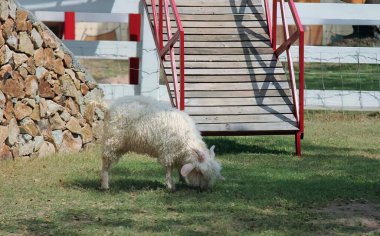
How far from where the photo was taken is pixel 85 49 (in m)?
14.7

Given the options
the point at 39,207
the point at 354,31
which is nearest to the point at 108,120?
the point at 39,207

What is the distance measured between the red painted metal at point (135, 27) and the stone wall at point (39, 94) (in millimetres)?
3677

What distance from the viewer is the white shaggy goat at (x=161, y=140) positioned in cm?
873

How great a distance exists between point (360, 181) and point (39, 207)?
332 centimetres

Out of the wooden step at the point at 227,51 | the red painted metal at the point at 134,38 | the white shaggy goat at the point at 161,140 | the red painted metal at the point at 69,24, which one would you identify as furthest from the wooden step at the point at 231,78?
the red painted metal at the point at 69,24

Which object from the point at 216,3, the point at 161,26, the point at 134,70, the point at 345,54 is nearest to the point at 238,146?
the point at 161,26

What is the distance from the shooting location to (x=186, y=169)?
28.3ft

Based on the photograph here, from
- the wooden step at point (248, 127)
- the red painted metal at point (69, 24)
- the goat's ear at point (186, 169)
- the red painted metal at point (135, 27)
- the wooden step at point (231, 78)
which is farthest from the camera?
the red painted metal at point (69, 24)

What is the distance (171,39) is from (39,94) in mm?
1656

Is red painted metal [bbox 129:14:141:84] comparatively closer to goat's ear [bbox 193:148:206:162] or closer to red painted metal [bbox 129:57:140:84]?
red painted metal [bbox 129:57:140:84]

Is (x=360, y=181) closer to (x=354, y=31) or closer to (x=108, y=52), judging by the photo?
(x=108, y=52)

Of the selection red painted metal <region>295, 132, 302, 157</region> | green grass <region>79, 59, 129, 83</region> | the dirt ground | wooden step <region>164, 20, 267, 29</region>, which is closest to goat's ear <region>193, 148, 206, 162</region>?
the dirt ground

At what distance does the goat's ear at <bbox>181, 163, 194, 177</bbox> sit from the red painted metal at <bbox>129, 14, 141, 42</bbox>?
6.71 metres

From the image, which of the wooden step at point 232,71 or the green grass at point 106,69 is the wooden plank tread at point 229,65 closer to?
the wooden step at point 232,71
